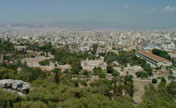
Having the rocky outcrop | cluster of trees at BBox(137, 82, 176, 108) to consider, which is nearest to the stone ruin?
the rocky outcrop

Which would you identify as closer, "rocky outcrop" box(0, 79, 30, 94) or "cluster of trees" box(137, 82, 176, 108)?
"cluster of trees" box(137, 82, 176, 108)

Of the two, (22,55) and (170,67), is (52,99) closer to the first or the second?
(170,67)

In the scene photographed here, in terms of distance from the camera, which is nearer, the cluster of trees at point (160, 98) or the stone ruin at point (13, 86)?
the cluster of trees at point (160, 98)

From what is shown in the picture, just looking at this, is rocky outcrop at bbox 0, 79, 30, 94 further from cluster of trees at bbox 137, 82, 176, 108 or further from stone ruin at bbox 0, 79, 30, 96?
cluster of trees at bbox 137, 82, 176, 108

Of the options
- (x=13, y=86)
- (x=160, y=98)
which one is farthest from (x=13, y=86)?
(x=160, y=98)

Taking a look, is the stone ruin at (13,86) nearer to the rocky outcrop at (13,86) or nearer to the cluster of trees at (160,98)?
the rocky outcrop at (13,86)

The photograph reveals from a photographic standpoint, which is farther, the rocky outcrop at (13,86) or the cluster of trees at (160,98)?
the rocky outcrop at (13,86)

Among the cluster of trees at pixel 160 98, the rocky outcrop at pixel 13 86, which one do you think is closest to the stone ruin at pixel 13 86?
the rocky outcrop at pixel 13 86

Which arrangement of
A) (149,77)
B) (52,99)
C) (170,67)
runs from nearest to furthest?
(52,99) < (149,77) < (170,67)

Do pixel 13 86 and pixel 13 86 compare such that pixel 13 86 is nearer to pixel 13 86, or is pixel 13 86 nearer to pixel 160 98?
pixel 13 86

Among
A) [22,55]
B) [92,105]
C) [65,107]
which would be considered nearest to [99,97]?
[92,105]

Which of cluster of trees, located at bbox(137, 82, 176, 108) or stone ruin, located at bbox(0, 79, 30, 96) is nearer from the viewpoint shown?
cluster of trees, located at bbox(137, 82, 176, 108)
